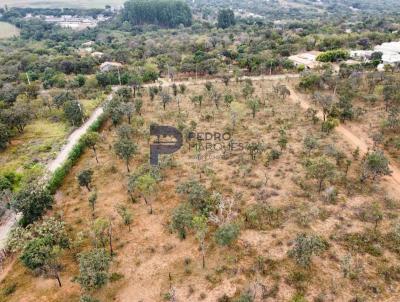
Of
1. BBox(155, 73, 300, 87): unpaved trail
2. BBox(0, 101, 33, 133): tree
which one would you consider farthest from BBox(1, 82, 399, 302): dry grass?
BBox(155, 73, 300, 87): unpaved trail

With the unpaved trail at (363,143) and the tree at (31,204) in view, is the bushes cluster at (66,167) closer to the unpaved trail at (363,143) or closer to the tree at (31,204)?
the tree at (31,204)

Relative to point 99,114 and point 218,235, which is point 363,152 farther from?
point 99,114

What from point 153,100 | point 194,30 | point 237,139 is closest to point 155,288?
point 237,139

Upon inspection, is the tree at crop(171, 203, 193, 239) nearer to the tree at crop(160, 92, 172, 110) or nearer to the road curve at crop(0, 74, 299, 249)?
the road curve at crop(0, 74, 299, 249)

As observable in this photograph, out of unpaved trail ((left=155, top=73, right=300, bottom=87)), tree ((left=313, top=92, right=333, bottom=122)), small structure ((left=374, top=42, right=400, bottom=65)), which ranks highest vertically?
small structure ((left=374, top=42, right=400, bottom=65))

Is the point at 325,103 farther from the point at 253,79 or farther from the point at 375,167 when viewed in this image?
the point at 253,79

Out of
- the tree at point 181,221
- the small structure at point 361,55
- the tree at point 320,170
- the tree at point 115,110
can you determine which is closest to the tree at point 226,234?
the tree at point 181,221
